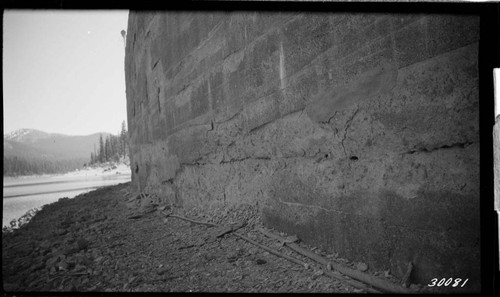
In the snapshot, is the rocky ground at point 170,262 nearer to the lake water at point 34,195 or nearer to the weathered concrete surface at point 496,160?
the weathered concrete surface at point 496,160

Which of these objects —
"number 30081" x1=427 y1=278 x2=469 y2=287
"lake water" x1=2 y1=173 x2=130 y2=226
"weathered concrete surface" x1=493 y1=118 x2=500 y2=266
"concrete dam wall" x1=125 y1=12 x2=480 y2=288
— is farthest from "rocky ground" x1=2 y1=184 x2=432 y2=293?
"lake water" x1=2 y1=173 x2=130 y2=226

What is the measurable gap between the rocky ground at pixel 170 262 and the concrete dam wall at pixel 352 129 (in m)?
0.21

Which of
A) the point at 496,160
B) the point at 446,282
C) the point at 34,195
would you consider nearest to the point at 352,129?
the point at 496,160

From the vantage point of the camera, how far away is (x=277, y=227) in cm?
228

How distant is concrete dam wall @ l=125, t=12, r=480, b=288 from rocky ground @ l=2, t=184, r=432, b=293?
0.70 ft

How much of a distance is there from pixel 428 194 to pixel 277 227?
1.20 meters

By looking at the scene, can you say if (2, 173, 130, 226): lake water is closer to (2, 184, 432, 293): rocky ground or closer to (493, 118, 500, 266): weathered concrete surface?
(2, 184, 432, 293): rocky ground

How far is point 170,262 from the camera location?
2.14 meters

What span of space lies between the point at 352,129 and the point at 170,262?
1.72 meters

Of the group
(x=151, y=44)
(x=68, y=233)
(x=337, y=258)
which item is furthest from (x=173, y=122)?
(x=337, y=258)

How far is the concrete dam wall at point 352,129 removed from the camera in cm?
135

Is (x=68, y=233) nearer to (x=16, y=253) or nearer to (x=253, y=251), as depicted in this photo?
(x=16, y=253)

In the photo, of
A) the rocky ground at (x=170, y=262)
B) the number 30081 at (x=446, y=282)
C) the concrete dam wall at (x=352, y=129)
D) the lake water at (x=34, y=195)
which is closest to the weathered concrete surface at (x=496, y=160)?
the concrete dam wall at (x=352, y=129)

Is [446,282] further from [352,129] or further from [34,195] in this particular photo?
[34,195]
